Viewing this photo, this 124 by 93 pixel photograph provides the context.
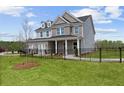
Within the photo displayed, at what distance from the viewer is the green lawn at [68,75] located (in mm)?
5844

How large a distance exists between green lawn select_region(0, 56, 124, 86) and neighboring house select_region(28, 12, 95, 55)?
16.7 ft

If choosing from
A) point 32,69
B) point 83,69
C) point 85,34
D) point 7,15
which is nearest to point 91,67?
point 83,69

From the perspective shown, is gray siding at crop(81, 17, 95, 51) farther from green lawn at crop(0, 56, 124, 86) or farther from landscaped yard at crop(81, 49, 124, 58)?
green lawn at crop(0, 56, 124, 86)

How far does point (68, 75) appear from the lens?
653 centimetres

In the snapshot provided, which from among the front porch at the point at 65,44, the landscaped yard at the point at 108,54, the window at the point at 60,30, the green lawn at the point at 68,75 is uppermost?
the window at the point at 60,30

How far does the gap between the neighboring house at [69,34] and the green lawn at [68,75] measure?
5.09m

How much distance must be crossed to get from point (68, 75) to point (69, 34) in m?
7.74

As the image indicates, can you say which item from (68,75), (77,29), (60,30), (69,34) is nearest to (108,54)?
(77,29)

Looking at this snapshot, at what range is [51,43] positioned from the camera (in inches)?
600

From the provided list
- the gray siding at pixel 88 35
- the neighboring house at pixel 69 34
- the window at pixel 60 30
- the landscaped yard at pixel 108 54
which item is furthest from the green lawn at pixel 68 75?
the window at pixel 60 30

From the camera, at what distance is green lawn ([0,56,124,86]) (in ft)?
19.2

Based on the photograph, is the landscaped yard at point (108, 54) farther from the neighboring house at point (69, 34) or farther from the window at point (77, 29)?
the window at point (77, 29)
